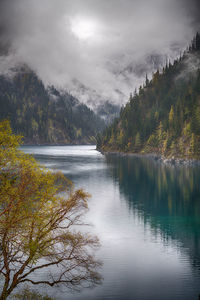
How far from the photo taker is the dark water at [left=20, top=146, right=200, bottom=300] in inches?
1102

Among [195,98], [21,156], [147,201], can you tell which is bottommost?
[147,201]

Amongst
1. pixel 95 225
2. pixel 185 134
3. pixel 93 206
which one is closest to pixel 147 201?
pixel 93 206

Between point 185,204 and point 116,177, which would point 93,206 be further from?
point 116,177

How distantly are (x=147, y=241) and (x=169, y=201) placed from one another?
29342mm

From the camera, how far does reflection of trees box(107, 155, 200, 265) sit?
147 ft

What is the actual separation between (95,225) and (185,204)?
2716 cm

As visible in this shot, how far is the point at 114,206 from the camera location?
6519 cm

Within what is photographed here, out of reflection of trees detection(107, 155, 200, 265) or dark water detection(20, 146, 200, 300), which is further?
reflection of trees detection(107, 155, 200, 265)

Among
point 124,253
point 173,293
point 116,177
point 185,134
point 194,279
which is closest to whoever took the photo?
point 173,293

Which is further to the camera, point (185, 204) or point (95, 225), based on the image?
point (185, 204)

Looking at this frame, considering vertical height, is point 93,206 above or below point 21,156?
below

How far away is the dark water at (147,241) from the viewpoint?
28.0 m

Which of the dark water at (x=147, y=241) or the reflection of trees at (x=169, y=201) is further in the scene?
the reflection of trees at (x=169, y=201)

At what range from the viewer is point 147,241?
42.1 meters
